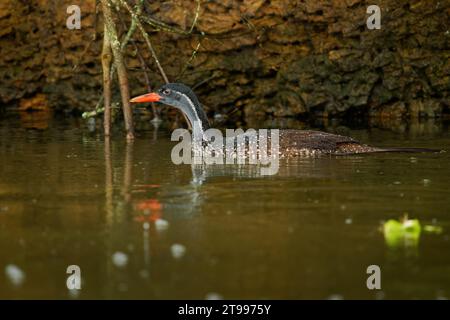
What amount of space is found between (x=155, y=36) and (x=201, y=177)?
353 inches

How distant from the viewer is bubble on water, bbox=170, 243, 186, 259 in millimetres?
5749

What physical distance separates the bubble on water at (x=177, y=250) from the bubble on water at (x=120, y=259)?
297 mm

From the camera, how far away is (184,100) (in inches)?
464

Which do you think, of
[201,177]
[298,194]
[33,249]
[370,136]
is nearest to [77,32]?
[370,136]

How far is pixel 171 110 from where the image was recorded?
18.0 metres

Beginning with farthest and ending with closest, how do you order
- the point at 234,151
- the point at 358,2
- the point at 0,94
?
the point at 0,94 → the point at 358,2 → the point at 234,151

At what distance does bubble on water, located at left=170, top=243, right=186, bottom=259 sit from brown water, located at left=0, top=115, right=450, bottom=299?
3 cm

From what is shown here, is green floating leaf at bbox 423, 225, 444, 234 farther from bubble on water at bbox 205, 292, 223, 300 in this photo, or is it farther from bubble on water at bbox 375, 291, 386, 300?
bubble on water at bbox 205, 292, 223, 300

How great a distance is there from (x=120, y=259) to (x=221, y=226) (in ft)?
3.75

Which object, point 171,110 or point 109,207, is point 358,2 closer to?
point 171,110

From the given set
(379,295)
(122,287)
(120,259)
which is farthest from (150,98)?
(379,295)

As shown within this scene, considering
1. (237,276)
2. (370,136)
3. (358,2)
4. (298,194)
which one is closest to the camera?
(237,276)

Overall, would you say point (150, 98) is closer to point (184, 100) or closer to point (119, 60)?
point (184, 100)

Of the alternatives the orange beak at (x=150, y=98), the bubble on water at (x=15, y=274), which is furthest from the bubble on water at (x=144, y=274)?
the orange beak at (x=150, y=98)
